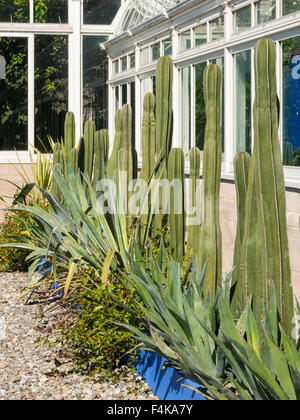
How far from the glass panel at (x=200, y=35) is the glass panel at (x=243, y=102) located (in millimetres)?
929

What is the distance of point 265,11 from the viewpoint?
5.92m

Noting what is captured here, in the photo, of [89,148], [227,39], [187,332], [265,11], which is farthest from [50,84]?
[187,332]

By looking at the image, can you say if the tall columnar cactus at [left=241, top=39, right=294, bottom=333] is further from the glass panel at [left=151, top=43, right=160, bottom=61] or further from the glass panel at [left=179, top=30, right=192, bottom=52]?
the glass panel at [left=151, top=43, right=160, bottom=61]

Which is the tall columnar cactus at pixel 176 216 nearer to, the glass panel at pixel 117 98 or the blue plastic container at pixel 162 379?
the blue plastic container at pixel 162 379

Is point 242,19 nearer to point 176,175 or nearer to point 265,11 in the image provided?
point 265,11

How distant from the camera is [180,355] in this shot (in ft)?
9.80

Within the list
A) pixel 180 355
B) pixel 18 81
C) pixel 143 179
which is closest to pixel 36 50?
pixel 18 81

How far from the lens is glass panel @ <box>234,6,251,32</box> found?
627cm

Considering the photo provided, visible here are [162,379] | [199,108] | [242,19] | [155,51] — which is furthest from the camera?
[155,51]

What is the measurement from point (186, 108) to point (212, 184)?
4.23m

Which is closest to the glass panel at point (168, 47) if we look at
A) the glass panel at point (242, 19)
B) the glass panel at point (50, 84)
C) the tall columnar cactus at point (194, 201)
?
the glass panel at point (242, 19)

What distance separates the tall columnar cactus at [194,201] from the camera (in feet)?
15.4
